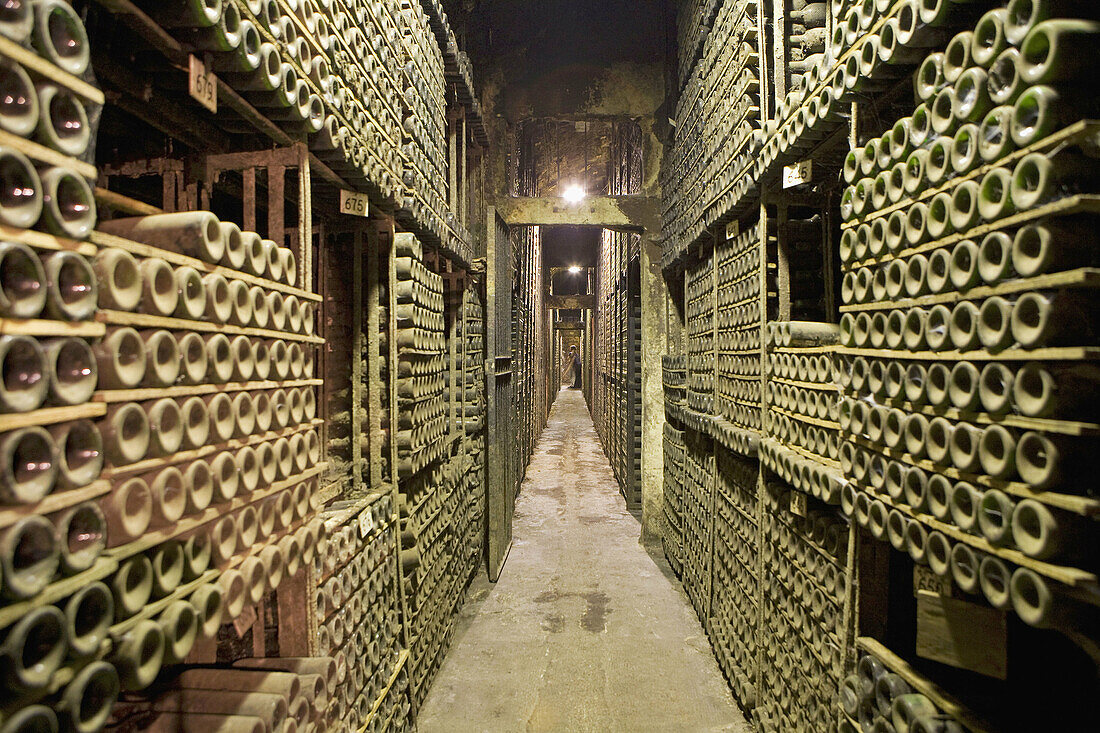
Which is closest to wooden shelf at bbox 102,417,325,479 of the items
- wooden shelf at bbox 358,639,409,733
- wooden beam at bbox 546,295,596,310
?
wooden shelf at bbox 358,639,409,733

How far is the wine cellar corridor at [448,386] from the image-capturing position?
1463 millimetres

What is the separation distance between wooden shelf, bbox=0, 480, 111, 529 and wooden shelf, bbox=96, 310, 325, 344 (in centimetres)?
42

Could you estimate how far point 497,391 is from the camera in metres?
8.18

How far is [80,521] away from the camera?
146 centimetres

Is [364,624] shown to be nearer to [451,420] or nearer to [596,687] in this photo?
[596,687]

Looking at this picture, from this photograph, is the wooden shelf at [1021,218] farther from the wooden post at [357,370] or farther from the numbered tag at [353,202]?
the wooden post at [357,370]

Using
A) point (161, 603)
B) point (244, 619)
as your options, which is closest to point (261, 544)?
point (244, 619)

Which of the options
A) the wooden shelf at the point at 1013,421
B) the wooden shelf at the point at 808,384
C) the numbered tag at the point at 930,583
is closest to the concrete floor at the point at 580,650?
the wooden shelf at the point at 808,384

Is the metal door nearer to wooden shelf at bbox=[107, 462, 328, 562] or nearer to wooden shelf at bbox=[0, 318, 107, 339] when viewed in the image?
wooden shelf at bbox=[107, 462, 328, 562]

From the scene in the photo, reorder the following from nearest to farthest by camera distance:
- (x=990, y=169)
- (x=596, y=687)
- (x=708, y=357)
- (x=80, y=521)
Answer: (x=80, y=521), (x=990, y=169), (x=596, y=687), (x=708, y=357)

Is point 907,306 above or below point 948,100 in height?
Result: below

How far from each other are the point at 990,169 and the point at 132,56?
2892 millimetres

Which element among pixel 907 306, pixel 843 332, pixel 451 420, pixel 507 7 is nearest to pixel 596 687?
pixel 451 420

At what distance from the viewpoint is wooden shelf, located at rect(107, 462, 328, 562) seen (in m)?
1.59
